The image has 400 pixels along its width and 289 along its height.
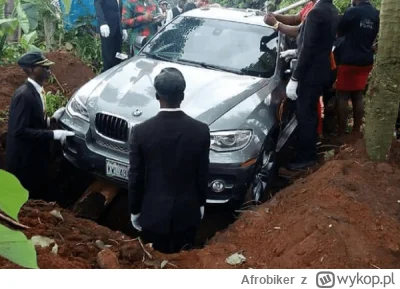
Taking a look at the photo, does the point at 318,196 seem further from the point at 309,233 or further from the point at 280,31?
the point at 280,31

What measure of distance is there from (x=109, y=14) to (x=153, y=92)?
12.1 feet

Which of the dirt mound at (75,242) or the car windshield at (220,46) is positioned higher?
the car windshield at (220,46)

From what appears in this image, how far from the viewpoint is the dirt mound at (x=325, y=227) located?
3.66 meters

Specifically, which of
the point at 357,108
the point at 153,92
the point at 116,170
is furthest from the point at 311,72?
the point at 116,170

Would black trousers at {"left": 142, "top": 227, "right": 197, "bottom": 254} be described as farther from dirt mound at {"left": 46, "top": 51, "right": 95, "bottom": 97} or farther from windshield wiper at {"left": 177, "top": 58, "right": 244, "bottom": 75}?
dirt mound at {"left": 46, "top": 51, "right": 95, "bottom": 97}

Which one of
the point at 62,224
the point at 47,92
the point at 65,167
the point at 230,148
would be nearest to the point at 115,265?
the point at 62,224

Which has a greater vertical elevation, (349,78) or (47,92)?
(349,78)

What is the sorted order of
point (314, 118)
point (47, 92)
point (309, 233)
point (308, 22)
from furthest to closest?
point (47, 92)
point (314, 118)
point (308, 22)
point (309, 233)

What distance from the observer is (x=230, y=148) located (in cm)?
492

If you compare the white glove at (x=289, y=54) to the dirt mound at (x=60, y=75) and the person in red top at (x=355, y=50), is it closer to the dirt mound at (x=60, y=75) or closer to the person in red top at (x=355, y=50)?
the person in red top at (x=355, y=50)

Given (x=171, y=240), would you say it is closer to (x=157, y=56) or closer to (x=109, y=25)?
(x=157, y=56)

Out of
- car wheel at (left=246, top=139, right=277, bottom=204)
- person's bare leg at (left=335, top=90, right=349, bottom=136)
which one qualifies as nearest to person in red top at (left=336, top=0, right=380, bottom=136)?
person's bare leg at (left=335, top=90, right=349, bottom=136)

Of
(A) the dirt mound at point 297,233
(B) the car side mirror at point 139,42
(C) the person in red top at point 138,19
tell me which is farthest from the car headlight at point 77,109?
(C) the person in red top at point 138,19

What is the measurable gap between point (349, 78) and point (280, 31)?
1004 mm
